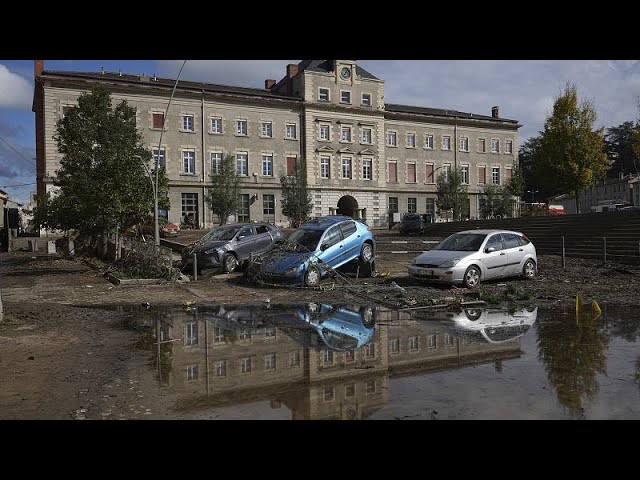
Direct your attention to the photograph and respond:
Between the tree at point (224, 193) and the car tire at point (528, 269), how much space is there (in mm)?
36246

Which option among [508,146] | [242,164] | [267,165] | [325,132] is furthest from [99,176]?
[508,146]

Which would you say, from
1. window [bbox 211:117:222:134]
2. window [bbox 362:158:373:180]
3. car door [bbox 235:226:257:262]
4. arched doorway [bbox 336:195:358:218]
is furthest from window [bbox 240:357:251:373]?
window [bbox 362:158:373:180]

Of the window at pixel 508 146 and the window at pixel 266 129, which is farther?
the window at pixel 508 146

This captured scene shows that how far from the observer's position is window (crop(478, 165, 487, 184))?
72.1m

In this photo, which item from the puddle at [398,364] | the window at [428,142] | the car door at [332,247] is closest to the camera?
the puddle at [398,364]

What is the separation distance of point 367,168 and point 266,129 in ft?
43.1

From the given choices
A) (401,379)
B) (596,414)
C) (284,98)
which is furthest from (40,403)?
(284,98)

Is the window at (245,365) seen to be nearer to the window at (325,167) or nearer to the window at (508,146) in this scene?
the window at (325,167)

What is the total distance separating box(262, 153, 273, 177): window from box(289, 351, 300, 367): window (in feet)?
169

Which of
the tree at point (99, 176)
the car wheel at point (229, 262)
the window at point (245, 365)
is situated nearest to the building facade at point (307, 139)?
the tree at point (99, 176)

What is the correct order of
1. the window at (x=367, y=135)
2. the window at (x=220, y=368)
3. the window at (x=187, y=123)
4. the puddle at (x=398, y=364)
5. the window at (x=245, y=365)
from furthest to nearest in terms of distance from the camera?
the window at (x=367, y=135) < the window at (x=187, y=123) < the window at (x=245, y=365) < the window at (x=220, y=368) < the puddle at (x=398, y=364)

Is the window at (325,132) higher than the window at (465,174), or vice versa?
the window at (325,132)

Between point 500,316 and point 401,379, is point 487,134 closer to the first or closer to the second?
point 500,316

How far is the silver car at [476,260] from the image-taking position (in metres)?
14.2
